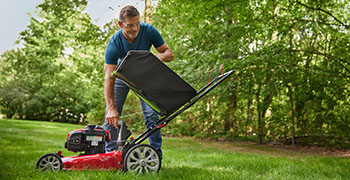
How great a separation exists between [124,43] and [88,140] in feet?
2.99

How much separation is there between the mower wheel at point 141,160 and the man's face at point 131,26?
0.96 metres

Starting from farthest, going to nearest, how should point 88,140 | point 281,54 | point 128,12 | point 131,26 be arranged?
1. point 281,54
2. point 88,140
3. point 131,26
4. point 128,12

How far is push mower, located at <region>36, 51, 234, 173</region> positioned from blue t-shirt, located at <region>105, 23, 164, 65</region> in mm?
430

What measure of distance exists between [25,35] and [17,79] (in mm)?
2982

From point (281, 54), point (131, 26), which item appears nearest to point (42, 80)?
point (281, 54)

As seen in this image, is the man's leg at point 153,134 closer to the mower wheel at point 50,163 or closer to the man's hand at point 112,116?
the man's hand at point 112,116

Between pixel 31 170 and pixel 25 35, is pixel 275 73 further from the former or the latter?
pixel 25 35

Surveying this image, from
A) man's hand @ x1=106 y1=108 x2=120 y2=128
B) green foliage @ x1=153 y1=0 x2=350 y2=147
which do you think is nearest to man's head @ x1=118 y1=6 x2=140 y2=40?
man's hand @ x1=106 y1=108 x2=120 y2=128

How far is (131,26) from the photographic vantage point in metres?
2.72

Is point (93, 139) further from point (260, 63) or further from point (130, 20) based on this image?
point (260, 63)

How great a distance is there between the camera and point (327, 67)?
20.6 ft

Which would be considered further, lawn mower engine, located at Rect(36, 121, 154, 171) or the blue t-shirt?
the blue t-shirt

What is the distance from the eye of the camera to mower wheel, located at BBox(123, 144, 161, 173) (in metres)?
2.66

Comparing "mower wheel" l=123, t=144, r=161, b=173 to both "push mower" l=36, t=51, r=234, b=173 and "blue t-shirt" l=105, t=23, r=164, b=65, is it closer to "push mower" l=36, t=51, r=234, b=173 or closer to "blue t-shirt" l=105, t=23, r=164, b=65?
"push mower" l=36, t=51, r=234, b=173
